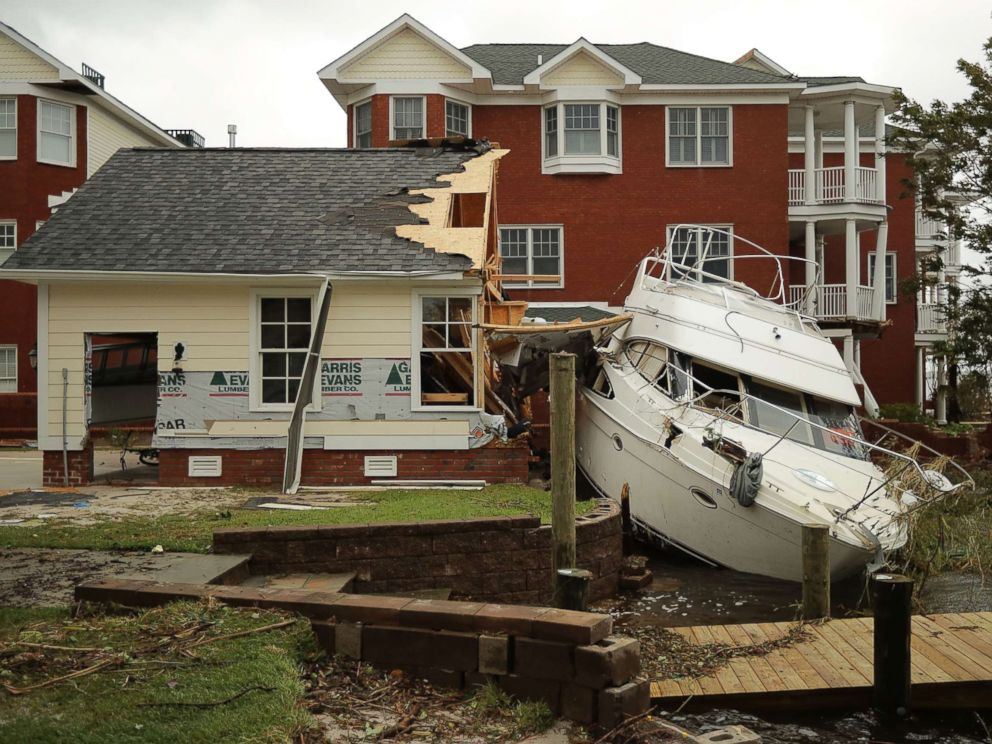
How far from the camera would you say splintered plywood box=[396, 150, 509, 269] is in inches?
598

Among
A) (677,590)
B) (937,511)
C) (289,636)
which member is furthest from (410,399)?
(289,636)

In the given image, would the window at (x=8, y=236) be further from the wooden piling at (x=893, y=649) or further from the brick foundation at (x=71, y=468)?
the wooden piling at (x=893, y=649)

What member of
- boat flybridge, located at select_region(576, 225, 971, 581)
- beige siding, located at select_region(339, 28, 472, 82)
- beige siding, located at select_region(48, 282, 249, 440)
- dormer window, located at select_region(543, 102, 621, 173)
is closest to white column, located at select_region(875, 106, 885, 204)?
dormer window, located at select_region(543, 102, 621, 173)

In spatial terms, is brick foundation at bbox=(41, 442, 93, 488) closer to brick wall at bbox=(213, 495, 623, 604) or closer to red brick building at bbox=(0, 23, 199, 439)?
brick wall at bbox=(213, 495, 623, 604)

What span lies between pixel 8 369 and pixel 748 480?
22924 mm

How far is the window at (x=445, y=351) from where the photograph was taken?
15203 millimetres

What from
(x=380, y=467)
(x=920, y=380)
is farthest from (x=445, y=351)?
(x=920, y=380)

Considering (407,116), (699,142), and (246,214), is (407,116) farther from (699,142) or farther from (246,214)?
(246,214)

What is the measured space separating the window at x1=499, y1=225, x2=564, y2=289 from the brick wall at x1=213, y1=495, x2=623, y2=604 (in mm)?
16740

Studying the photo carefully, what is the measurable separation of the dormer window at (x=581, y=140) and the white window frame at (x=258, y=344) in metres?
12.7

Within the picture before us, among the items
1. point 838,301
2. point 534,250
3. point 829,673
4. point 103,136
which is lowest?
→ point 829,673

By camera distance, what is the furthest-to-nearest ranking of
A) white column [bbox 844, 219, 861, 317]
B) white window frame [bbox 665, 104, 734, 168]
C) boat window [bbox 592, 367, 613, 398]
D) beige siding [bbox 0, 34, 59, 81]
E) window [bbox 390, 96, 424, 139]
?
beige siding [bbox 0, 34, 59, 81] < white window frame [bbox 665, 104, 734, 168] < white column [bbox 844, 219, 861, 317] < window [bbox 390, 96, 424, 139] < boat window [bbox 592, 367, 613, 398]

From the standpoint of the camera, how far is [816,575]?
1004 centimetres

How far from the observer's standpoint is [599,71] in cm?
2609
